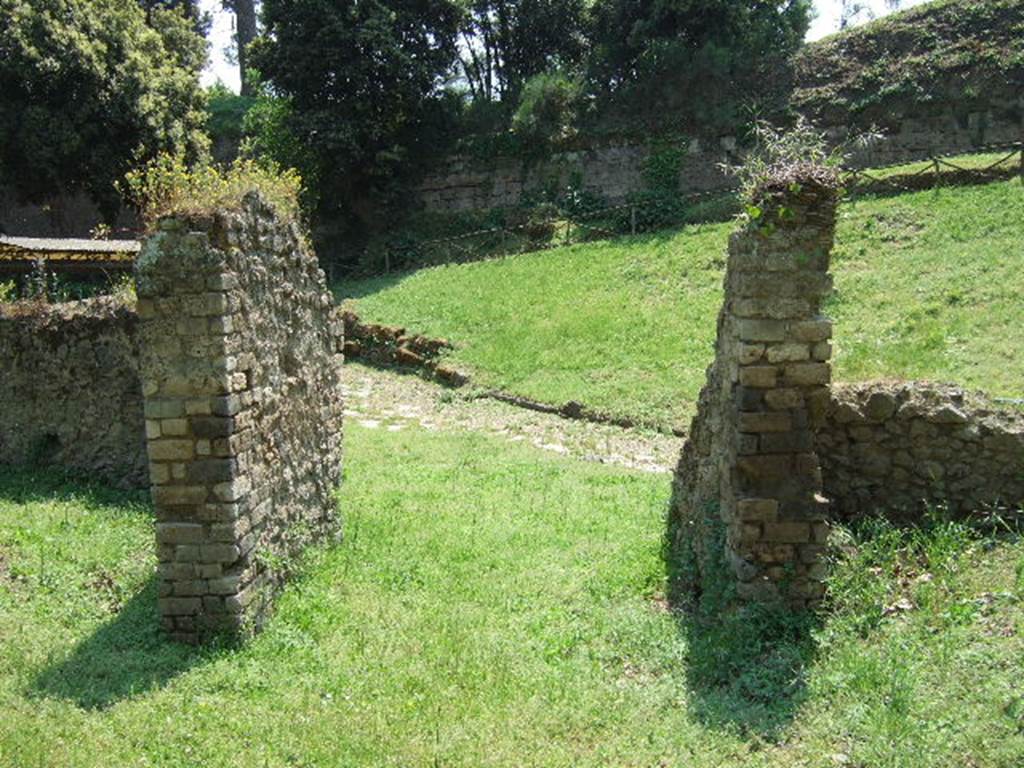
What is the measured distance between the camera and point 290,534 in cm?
668

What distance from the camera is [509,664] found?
5.32 metres

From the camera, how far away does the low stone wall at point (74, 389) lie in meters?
9.00

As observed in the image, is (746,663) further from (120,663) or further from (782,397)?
(120,663)

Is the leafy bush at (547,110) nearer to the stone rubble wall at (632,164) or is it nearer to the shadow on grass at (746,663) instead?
the stone rubble wall at (632,164)

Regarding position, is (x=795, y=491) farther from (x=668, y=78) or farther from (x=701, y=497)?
(x=668, y=78)

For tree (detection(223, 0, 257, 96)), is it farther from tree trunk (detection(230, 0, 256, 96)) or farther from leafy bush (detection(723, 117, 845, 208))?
leafy bush (detection(723, 117, 845, 208))

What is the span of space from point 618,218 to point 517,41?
1021 cm

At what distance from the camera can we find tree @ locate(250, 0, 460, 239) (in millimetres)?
24750

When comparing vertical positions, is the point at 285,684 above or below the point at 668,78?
below

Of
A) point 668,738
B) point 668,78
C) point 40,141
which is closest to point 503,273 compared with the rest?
point 668,78

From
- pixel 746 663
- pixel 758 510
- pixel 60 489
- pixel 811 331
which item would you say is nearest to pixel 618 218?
pixel 60 489

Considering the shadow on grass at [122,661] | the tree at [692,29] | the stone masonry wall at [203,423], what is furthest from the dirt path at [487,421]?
the tree at [692,29]

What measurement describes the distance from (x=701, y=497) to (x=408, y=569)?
8.01 ft

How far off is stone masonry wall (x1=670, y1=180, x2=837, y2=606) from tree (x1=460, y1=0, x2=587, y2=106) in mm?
24831
